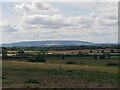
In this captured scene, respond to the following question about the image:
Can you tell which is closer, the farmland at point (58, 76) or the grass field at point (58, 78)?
the grass field at point (58, 78)

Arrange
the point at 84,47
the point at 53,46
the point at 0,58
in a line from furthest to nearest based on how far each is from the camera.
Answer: the point at 53,46
the point at 84,47
the point at 0,58

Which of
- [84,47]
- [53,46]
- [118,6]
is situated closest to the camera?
[118,6]

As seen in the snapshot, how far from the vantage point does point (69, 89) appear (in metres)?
20.4

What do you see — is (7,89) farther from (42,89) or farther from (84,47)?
(84,47)

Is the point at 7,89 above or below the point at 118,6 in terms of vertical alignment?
below

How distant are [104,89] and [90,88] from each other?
2.89ft

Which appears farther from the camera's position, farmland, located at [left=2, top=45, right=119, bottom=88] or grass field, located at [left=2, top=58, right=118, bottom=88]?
farmland, located at [left=2, top=45, right=119, bottom=88]

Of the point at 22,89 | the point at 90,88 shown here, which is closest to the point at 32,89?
the point at 22,89

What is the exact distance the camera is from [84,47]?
115 metres

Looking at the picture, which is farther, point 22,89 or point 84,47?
point 84,47

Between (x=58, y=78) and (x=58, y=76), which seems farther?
(x=58, y=76)

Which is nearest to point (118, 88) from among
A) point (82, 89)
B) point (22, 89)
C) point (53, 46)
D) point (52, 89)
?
point (82, 89)

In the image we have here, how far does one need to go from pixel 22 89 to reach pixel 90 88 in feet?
13.8

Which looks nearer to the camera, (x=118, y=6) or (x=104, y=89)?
(x=118, y=6)
